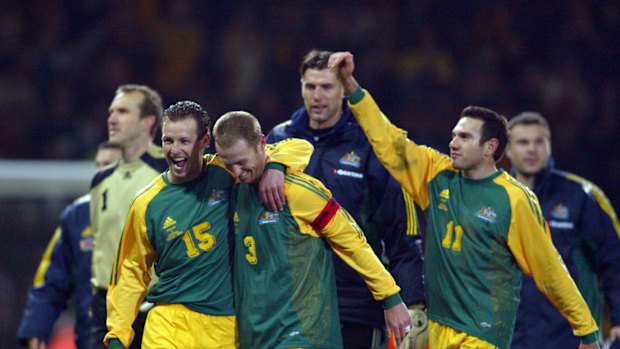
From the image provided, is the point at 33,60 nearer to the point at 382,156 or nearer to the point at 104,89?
the point at 104,89

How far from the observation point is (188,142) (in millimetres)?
4562

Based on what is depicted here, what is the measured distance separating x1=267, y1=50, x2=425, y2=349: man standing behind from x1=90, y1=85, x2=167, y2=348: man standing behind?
1.07 meters

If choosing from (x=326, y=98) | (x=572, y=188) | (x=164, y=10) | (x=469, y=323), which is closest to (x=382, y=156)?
(x=326, y=98)

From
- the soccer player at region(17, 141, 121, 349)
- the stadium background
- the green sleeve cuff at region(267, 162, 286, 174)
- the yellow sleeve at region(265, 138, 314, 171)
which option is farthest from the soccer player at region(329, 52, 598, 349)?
the stadium background

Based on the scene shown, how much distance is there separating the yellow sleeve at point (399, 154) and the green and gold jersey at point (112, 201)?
148 centimetres

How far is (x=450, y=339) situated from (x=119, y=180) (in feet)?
7.26

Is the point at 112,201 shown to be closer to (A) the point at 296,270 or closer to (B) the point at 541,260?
(A) the point at 296,270

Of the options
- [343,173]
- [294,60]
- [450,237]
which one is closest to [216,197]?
[343,173]

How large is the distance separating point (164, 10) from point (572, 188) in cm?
618

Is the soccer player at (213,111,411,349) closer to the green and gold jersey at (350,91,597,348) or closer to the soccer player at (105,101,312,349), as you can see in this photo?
the soccer player at (105,101,312,349)

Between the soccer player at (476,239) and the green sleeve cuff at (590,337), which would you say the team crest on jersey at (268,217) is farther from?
the green sleeve cuff at (590,337)

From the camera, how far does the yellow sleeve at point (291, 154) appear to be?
4629 millimetres

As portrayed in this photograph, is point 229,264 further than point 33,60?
No

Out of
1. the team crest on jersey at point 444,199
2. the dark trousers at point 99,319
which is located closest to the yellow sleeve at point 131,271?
the dark trousers at point 99,319
